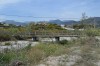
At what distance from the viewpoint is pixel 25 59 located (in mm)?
11336

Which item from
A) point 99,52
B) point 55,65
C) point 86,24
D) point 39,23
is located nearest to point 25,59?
point 55,65

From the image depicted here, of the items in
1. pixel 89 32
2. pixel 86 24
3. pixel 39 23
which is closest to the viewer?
pixel 89 32

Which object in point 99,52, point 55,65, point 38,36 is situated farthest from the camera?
point 38,36

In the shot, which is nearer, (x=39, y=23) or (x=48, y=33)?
(x=48, y=33)

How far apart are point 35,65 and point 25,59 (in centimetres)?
94

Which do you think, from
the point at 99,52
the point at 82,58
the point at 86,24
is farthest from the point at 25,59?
the point at 86,24

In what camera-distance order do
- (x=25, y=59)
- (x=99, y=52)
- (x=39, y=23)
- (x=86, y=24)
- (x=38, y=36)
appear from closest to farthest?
(x=25, y=59) → (x=99, y=52) → (x=86, y=24) → (x=38, y=36) → (x=39, y=23)

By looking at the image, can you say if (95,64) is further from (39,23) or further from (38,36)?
(39,23)

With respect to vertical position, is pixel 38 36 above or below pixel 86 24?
below

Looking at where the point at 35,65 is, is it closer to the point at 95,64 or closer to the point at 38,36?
the point at 95,64

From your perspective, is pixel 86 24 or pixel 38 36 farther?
pixel 38 36

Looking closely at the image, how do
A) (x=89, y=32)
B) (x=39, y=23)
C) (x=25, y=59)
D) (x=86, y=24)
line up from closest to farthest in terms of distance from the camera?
(x=25, y=59) < (x=89, y=32) < (x=86, y=24) < (x=39, y=23)

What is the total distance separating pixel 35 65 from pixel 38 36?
3517 cm

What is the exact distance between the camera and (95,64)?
34.5ft
